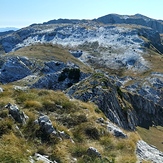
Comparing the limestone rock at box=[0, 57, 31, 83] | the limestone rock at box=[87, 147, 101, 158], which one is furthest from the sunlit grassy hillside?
the limestone rock at box=[0, 57, 31, 83]

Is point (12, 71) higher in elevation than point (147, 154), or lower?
lower

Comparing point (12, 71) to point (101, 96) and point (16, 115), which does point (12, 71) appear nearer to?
point (101, 96)

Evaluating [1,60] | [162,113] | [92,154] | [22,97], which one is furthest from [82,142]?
[1,60]

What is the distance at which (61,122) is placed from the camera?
18.3 meters

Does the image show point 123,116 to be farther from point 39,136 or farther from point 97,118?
point 39,136

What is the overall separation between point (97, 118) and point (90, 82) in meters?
25.2

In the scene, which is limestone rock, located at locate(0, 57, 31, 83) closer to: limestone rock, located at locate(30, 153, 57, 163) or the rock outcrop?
the rock outcrop

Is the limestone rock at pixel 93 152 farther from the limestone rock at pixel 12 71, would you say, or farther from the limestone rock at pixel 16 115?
the limestone rock at pixel 12 71

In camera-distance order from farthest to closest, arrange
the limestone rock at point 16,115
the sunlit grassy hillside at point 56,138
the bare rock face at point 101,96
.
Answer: the bare rock face at point 101,96 < the limestone rock at point 16,115 < the sunlit grassy hillside at point 56,138

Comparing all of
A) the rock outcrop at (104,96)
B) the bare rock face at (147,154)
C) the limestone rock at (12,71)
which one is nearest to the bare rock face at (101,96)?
the rock outcrop at (104,96)

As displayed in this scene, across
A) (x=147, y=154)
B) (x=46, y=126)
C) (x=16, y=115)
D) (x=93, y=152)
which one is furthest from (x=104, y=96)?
(x=93, y=152)

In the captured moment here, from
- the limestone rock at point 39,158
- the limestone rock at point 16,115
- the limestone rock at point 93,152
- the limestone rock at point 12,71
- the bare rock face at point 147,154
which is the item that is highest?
the limestone rock at point 16,115

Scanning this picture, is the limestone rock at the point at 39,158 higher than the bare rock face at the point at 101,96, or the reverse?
the limestone rock at the point at 39,158

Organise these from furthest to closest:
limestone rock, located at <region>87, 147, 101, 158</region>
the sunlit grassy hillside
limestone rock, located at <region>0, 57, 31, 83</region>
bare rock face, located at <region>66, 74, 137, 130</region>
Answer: limestone rock, located at <region>0, 57, 31, 83</region> → bare rock face, located at <region>66, 74, 137, 130</region> → limestone rock, located at <region>87, 147, 101, 158</region> → the sunlit grassy hillside
